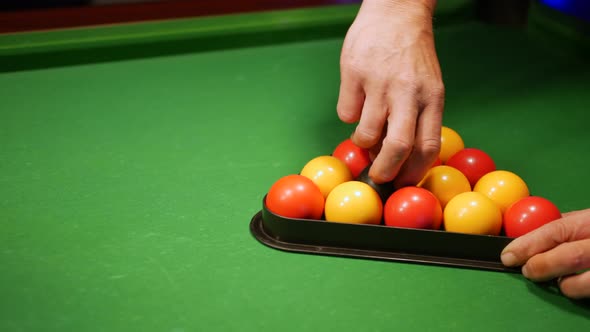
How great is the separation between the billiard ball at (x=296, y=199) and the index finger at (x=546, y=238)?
1.44 feet

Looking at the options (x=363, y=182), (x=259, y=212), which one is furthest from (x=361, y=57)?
(x=259, y=212)

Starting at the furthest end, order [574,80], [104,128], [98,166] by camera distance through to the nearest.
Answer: [574,80], [104,128], [98,166]

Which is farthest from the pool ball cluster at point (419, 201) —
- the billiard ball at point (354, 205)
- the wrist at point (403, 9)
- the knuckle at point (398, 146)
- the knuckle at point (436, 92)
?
the wrist at point (403, 9)

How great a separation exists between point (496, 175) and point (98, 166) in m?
1.08

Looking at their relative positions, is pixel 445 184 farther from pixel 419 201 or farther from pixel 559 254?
pixel 559 254

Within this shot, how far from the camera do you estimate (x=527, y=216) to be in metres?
1.42

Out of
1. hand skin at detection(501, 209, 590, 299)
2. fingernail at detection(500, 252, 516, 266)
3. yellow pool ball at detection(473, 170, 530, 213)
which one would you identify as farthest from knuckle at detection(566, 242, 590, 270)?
yellow pool ball at detection(473, 170, 530, 213)

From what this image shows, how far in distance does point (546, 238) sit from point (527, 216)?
3.4 inches

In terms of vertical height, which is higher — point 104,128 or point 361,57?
point 361,57

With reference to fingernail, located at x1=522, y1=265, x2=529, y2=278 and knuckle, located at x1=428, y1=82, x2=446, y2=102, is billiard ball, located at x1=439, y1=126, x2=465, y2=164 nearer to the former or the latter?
knuckle, located at x1=428, y1=82, x2=446, y2=102

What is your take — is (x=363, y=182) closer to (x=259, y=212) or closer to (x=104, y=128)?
(x=259, y=212)

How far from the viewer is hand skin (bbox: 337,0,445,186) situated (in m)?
1.42

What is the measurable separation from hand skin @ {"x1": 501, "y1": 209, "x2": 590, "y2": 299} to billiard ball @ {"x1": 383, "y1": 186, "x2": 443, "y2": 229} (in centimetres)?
18

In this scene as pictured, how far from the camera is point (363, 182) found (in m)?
1.55
